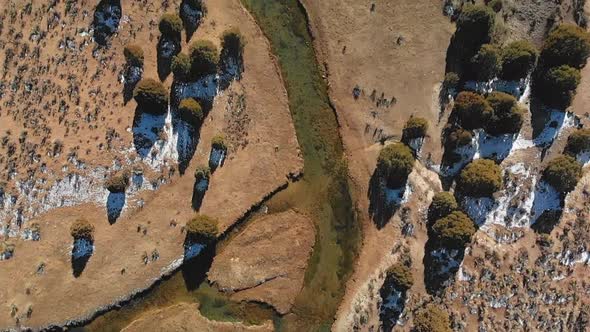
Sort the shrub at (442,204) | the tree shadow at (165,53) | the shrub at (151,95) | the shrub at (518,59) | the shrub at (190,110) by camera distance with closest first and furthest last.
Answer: the shrub at (151,95) → the shrub at (442,204) → the shrub at (190,110) → the shrub at (518,59) → the tree shadow at (165,53)

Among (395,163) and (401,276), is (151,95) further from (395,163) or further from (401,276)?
(401,276)

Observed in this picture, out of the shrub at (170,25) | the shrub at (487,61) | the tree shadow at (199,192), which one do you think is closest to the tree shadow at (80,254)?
the tree shadow at (199,192)

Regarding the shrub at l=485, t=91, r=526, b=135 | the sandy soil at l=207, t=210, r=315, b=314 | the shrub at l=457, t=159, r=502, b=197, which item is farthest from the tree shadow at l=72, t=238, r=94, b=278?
the shrub at l=485, t=91, r=526, b=135

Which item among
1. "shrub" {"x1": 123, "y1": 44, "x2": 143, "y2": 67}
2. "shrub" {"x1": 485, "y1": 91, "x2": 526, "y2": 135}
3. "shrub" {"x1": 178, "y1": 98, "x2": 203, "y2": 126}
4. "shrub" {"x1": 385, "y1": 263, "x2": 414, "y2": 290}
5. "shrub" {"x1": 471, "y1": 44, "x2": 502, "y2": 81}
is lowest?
"shrub" {"x1": 385, "y1": 263, "x2": 414, "y2": 290}

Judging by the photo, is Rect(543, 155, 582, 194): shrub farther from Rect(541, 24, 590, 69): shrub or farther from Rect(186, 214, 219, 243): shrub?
Rect(186, 214, 219, 243): shrub

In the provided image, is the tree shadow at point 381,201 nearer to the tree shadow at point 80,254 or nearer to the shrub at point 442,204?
the shrub at point 442,204

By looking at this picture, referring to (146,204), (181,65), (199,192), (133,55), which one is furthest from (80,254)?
(181,65)
